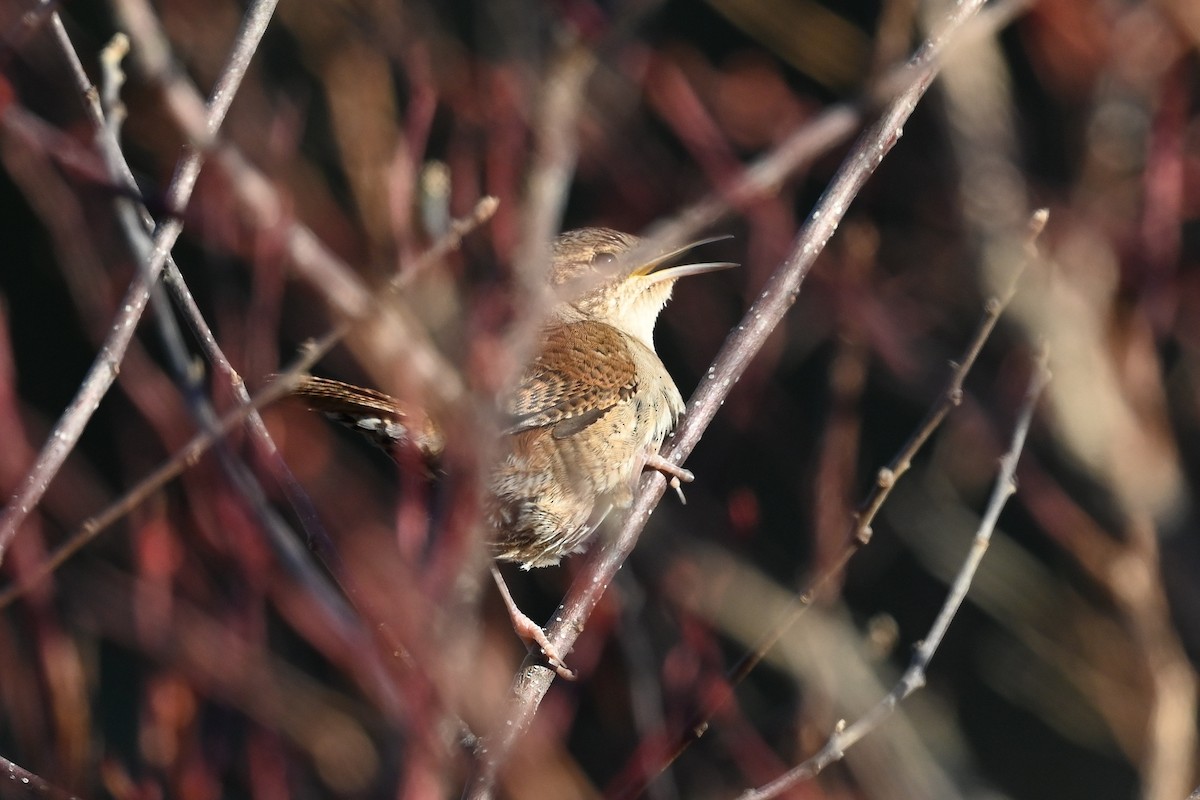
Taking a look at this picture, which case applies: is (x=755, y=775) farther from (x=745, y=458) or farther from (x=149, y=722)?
(x=745, y=458)

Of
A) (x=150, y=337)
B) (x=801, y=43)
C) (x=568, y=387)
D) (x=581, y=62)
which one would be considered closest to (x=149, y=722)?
(x=568, y=387)

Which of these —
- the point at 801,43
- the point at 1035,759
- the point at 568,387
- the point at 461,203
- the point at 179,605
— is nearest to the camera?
the point at 461,203

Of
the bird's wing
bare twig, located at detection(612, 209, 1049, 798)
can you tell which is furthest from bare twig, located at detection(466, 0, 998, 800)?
the bird's wing

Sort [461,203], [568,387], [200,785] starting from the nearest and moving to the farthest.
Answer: [200,785] < [461,203] < [568,387]

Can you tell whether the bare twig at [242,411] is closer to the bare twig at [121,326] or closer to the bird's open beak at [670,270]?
the bare twig at [121,326]

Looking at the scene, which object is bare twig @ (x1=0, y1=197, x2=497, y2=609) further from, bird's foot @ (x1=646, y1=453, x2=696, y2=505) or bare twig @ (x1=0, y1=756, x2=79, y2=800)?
bird's foot @ (x1=646, y1=453, x2=696, y2=505)

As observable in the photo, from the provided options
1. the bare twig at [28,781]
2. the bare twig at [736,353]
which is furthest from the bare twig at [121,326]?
the bare twig at [736,353]
